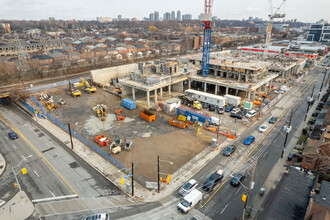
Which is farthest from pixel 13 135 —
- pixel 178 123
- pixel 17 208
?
pixel 178 123

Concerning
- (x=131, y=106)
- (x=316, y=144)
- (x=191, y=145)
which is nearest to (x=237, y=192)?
(x=191, y=145)

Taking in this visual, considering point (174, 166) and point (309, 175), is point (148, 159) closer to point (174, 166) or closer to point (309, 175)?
point (174, 166)

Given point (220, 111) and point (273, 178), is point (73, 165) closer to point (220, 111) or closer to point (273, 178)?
point (273, 178)

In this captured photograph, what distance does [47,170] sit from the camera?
33.6 meters

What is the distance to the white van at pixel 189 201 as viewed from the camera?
83.5ft

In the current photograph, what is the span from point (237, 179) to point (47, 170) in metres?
29.9

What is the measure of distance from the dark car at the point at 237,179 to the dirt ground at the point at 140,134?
28.0ft

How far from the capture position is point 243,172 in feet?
106

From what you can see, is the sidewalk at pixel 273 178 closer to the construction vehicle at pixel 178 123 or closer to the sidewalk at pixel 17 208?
the construction vehicle at pixel 178 123

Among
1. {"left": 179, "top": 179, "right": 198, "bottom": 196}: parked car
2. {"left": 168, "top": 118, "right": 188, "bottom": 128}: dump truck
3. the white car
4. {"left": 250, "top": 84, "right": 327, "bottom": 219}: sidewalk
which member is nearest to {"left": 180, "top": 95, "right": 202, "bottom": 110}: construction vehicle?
{"left": 168, "top": 118, "right": 188, "bottom": 128}: dump truck

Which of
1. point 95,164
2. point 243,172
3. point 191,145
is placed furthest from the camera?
point 191,145

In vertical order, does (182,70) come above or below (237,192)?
above

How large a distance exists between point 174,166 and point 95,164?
13354mm

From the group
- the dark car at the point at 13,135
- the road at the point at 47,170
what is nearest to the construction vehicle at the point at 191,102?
the road at the point at 47,170
